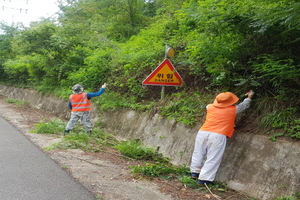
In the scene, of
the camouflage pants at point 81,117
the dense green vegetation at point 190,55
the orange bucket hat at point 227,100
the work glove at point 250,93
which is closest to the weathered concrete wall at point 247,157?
the dense green vegetation at point 190,55

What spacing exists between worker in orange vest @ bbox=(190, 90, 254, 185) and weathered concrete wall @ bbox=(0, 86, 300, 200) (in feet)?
1.10

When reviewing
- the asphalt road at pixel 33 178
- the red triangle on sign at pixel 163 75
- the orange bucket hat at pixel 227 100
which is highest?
the red triangle on sign at pixel 163 75

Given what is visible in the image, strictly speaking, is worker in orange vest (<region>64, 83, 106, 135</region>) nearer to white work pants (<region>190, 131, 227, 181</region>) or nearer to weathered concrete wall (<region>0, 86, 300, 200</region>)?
weathered concrete wall (<region>0, 86, 300, 200</region>)

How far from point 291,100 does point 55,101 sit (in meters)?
13.0

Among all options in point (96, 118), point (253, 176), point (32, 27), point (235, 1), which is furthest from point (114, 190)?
point (32, 27)

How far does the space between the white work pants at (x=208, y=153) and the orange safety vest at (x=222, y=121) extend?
0.10 meters

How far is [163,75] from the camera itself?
25.4 ft

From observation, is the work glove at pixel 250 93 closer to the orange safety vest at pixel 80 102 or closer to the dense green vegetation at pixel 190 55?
the dense green vegetation at pixel 190 55

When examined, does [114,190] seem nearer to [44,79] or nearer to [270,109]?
[270,109]

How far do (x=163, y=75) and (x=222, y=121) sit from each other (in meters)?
2.82

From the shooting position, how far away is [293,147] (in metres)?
4.62

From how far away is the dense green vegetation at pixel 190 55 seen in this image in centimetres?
518

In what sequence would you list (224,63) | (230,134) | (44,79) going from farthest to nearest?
1. (44,79)
2. (224,63)
3. (230,134)

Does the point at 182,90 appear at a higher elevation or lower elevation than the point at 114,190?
higher
